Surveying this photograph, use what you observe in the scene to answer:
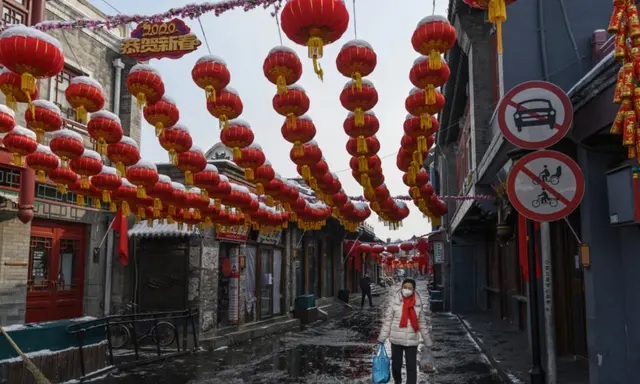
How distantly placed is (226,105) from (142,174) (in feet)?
10.8

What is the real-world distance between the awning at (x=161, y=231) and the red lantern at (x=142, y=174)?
14.8 ft

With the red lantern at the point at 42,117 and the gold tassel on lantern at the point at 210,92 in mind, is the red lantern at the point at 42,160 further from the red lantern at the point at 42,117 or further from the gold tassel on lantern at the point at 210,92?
the gold tassel on lantern at the point at 210,92

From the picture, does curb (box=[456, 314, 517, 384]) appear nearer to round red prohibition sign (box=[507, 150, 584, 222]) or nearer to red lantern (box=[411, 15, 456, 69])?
round red prohibition sign (box=[507, 150, 584, 222])

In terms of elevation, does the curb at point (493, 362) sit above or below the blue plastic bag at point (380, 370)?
below

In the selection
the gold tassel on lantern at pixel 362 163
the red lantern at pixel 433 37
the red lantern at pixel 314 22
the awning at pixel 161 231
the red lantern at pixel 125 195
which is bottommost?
the awning at pixel 161 231

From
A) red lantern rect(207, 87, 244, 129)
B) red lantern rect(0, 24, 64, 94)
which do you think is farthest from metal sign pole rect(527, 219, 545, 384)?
red lantern rect(0, 24, 64, 94)

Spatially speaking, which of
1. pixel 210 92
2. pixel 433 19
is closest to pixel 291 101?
pixel 210 92

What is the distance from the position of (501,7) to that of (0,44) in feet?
18.1

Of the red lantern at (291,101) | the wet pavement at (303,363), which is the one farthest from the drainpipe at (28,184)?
the red lantern at (291,101)

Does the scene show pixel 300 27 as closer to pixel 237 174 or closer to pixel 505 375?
pixel 505 375

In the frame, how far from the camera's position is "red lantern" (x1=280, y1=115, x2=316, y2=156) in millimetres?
9438

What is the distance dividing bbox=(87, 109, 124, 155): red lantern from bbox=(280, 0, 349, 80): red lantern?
4230mm

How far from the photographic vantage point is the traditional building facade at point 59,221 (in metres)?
11.9

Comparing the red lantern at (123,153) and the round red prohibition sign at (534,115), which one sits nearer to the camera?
the round red prohibition sign at (534,115)
